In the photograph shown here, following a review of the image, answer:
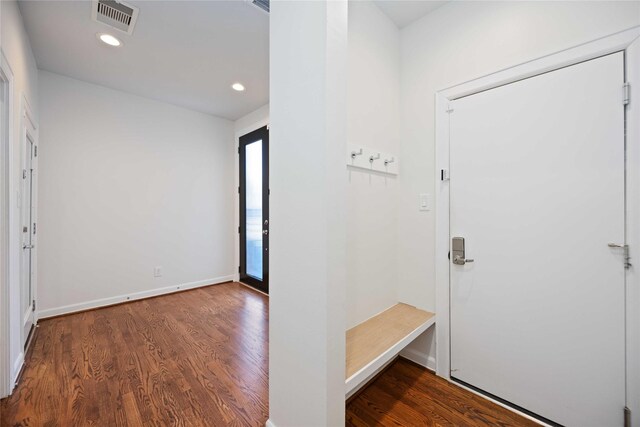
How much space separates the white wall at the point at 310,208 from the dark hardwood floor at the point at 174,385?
→ 618 mm

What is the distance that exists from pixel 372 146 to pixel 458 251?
1018 millimetres

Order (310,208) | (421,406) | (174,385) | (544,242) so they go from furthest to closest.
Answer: (174,385), (421,406), (544,242), (310,208)

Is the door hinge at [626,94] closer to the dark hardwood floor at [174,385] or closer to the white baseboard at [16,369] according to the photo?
the dark hardwood floor at [174,385]

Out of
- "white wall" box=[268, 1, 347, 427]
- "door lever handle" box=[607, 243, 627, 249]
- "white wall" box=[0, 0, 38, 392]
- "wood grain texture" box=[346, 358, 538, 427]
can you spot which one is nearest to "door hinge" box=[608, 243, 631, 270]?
"door lever handle" box=[607, 243, 627, 249]

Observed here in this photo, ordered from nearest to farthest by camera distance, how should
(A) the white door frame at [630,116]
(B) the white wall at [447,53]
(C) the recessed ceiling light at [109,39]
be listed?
(A) the white door frame at [630,116]
(B) the white wall at [447,53]
(C) the recessed ceiling light at [109,39]

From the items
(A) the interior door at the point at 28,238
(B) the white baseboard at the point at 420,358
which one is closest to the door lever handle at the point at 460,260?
(B) the white baseboard at the point at 420,358

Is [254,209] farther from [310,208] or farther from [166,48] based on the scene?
[310,208]

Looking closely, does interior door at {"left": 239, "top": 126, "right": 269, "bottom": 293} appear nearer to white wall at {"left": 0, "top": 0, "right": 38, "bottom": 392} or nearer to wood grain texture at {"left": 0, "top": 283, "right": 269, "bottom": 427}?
wood grain texture at {"left": 0, "top": 283, "right": 269, "bottom": 427}

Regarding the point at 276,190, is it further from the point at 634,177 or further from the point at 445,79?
the point at 634,177

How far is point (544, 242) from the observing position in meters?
1.54

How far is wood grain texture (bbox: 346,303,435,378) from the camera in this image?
1.45m

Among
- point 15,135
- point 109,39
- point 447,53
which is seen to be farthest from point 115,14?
point 447,53

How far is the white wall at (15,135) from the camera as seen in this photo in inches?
67.5

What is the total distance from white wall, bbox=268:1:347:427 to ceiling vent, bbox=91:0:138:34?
59.9 inches
